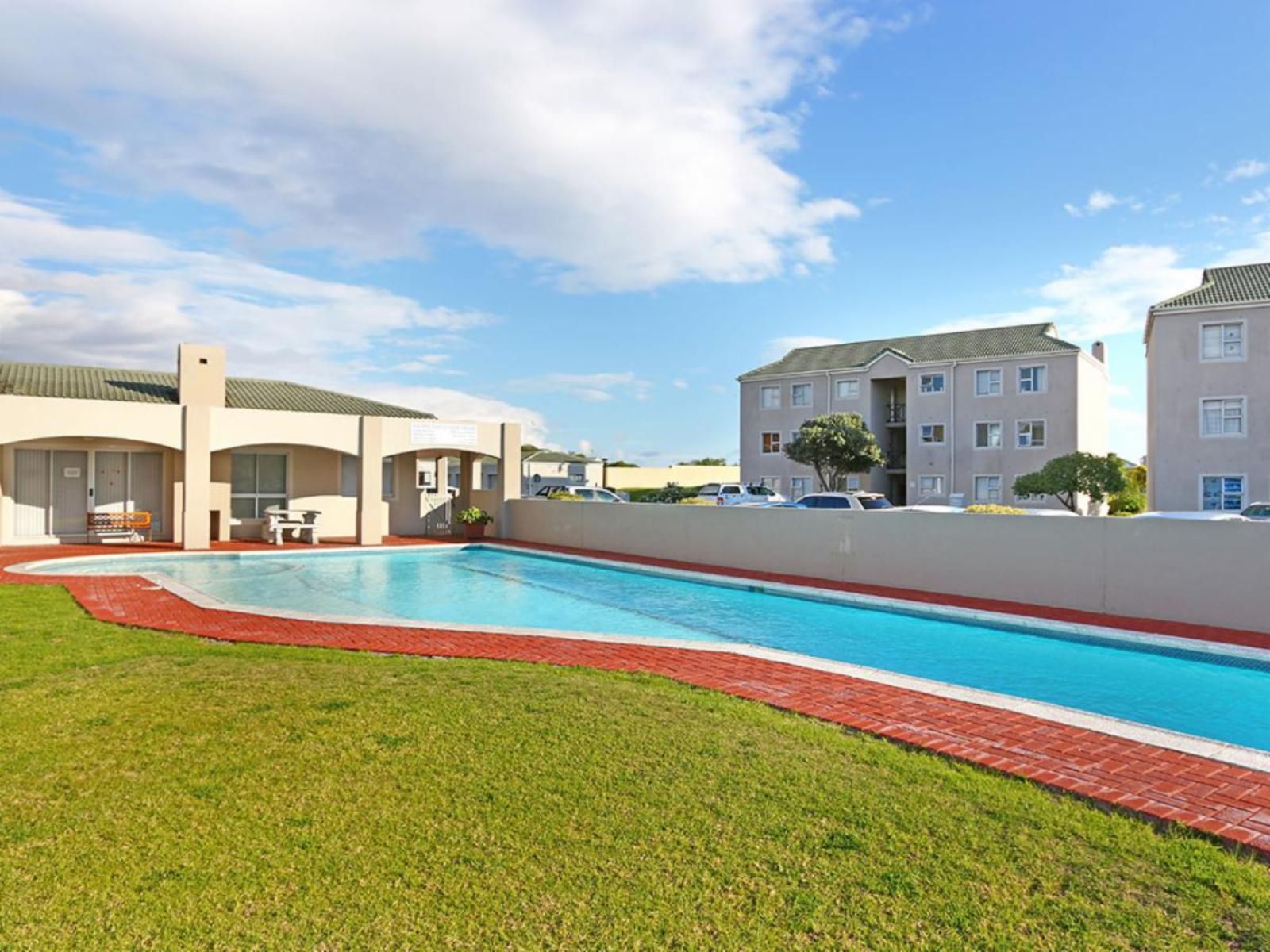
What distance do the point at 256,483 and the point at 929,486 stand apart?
102 feet

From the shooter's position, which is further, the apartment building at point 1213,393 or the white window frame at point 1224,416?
the white window frame at point 1224,416

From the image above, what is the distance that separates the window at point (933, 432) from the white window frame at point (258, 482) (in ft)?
98.9

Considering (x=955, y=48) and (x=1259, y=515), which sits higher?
(x=955, y=48)

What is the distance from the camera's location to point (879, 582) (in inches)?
617

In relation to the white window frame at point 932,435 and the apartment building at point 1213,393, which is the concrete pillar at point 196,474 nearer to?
the apartment building at point 1213,393

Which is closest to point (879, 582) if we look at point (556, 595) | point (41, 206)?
point (556, 595)

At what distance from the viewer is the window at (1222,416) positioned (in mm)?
28297

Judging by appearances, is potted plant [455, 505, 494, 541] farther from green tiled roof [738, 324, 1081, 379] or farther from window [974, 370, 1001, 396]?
window [974, 370, 1001, 396]

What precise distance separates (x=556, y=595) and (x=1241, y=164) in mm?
17655

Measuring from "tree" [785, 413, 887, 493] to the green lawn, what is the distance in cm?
3363

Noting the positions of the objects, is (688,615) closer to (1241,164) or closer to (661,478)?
(1241,164)

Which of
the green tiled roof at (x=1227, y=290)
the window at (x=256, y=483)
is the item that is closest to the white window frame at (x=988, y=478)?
the green tiled roof at (x=1227, y=290)

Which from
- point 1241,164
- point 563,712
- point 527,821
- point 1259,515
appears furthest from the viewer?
point 1259,515

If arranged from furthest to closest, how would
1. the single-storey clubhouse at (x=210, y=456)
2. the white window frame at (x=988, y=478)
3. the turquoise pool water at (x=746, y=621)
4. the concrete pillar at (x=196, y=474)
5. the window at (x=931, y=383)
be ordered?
the window at (x=931, y=383) < the white window frame at (x=988, y=478) < the concrete pillar at (x=196, y=474) < the single-storey clubhouse at (x=210, y=456) < the turquoise pool water at (x=746, y=621)
